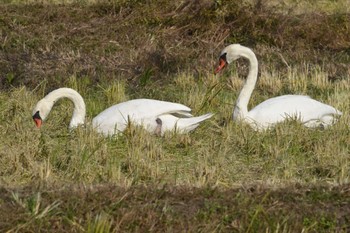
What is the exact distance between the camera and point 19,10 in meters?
14.0

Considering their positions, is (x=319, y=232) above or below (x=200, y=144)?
below

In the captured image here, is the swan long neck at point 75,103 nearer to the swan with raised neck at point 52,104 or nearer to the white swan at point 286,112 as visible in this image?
the swan with raised neck at point 52,104

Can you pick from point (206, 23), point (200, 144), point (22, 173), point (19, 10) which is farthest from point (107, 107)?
point (19, 10)

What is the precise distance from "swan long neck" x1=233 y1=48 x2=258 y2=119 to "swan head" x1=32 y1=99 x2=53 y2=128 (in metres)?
1.65

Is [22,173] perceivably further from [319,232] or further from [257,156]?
[319,232]

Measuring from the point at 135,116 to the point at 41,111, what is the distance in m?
0.84

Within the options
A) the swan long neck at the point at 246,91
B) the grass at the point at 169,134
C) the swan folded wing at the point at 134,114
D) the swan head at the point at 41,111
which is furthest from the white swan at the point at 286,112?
the swan head at the point at 41,111

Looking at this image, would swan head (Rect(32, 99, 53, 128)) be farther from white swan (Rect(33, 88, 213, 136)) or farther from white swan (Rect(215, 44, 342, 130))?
white swan (Rect(215, 44, 342, 130))

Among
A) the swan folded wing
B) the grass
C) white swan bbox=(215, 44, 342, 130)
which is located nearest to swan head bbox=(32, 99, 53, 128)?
the grass

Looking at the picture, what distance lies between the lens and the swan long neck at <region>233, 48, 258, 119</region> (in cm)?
926

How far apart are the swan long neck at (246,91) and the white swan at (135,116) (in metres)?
0.41

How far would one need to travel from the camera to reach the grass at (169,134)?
6.32 metres

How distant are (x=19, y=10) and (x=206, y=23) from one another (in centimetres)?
260

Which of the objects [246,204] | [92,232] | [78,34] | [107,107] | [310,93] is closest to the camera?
[92,232]
